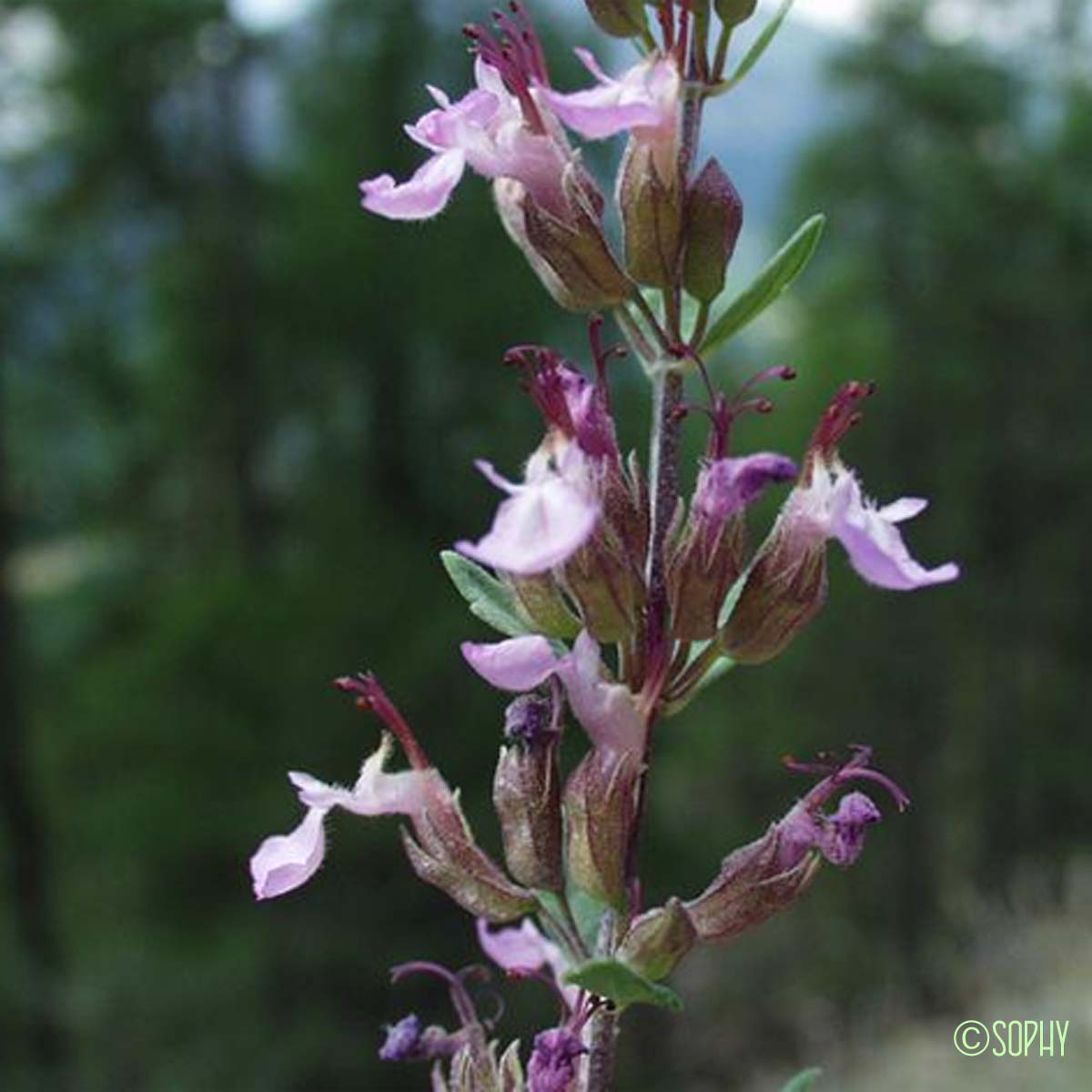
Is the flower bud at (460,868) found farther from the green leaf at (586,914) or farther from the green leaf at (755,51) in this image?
the green leaf at (755,51)

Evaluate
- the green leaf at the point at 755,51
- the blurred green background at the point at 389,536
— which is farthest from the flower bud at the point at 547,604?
the blurred green background at the point at 389,536

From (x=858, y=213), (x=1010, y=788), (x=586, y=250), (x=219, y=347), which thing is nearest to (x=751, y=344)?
(x=858, y=213)

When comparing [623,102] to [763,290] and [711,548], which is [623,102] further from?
[711,548]

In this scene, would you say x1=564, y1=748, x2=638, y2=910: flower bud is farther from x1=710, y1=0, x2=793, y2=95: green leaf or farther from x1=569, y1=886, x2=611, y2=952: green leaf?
x1=710, y1=0, x2=793, y2=95: green leaf

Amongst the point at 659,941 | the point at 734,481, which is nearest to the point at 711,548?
the point at 734,481

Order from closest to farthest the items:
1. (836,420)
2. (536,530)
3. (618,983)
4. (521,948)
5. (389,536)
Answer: (536,530)
(618,983)
(836,420)
(521,948)
(389,536)
